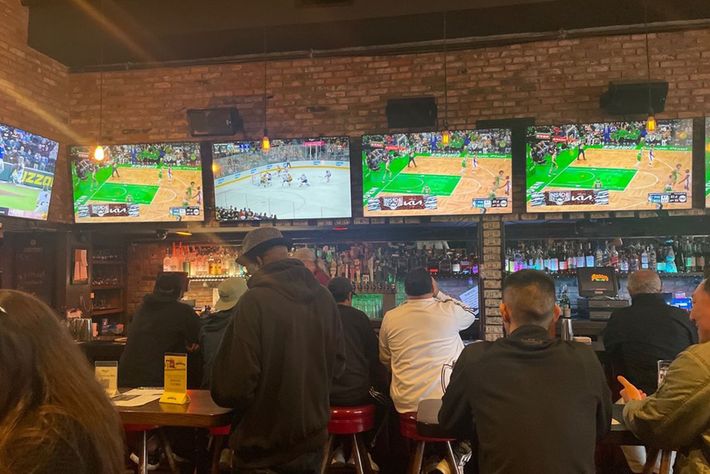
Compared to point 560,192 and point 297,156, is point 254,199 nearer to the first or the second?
point 297,156

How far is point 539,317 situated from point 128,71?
6472 millimetres

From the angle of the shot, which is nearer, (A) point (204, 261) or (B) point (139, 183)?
(B) point (139, 183)

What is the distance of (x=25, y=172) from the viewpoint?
581 cm

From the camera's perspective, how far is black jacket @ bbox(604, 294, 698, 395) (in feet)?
13.8

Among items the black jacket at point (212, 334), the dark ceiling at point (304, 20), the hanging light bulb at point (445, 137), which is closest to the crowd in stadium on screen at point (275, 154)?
the hanging light bulb at point (445, 137)

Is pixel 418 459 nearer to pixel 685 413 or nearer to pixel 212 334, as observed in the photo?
pixel 212 334

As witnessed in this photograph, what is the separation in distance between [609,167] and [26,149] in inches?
234

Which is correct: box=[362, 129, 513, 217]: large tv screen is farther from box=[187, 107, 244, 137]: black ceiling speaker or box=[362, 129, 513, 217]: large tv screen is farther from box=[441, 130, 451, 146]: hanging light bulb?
box=[187, 107, 244, 137]: black ceiling speaker

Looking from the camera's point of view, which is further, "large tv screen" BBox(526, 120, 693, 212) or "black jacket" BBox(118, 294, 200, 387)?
"large tv screen" BBox(526, 120, 693, 212)

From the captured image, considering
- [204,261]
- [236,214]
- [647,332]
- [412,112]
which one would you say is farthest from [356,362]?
[204,261]

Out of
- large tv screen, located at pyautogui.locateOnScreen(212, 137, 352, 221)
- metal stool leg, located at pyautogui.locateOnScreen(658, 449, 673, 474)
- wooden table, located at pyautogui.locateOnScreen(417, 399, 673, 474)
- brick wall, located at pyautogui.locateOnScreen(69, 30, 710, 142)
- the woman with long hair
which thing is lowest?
metal stool leg, located at pyautogui.locateOnScreen(658, 449, 673, 474)

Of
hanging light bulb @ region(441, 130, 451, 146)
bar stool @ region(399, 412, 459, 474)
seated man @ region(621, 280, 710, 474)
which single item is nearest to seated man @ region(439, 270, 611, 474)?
seated man @ region(621, 280, 710, 474)

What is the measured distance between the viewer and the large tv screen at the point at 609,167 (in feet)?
18.7

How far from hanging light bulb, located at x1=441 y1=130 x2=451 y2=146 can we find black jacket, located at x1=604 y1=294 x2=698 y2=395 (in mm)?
2392
